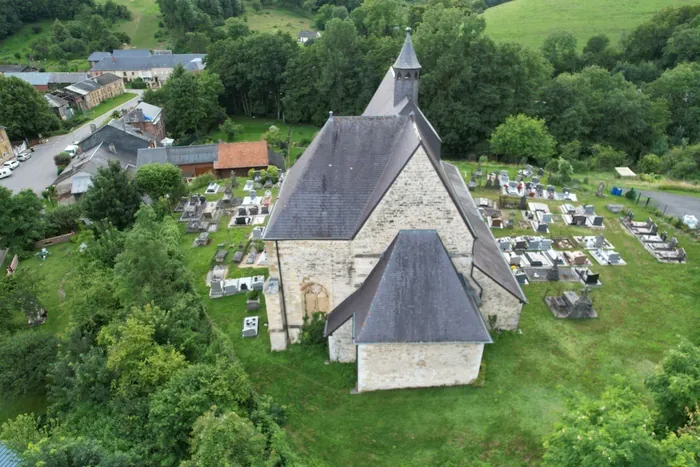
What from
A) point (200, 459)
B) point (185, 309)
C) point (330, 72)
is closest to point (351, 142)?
point (185, 309)

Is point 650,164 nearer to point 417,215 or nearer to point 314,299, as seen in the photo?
point 417,215

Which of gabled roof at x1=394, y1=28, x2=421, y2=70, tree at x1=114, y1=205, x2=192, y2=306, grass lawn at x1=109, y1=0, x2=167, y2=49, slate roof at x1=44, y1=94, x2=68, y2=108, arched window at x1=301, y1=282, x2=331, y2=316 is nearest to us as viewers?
tree at x1=114, y1=205, x2=192, y2=306

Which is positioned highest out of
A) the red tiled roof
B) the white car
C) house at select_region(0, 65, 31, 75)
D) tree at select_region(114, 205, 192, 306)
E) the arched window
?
tree at select_region(114, 205, 192, 306)

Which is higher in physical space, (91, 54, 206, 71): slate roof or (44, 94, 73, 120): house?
(91, 54, 206, 71): slate roof

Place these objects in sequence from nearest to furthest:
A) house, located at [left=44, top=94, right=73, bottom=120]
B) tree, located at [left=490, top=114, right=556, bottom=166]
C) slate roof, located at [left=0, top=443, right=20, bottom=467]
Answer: slate roof, located at [left=0, top=443, right=20, bottom=467], tree, located at [left=490, top=114, right=556, bottom=166], house, located at [left=44, top=94, right=73, bottom=120]

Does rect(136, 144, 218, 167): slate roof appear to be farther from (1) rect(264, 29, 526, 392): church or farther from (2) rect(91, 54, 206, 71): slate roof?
(2) rect(91, 54, 206, 71): slate roof

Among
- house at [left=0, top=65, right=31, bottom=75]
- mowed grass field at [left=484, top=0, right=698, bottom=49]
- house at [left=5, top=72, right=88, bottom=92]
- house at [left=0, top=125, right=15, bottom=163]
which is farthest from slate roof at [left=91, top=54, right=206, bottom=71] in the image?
mowed grass field at [left=484, top=0, right=698, bottom=49]
